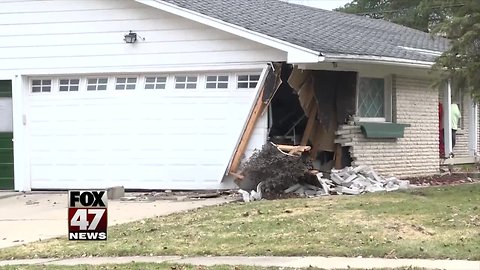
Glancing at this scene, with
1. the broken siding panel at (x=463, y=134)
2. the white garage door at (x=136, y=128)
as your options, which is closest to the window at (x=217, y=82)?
the white garage door at (x=136, y=128)

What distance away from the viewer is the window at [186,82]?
52.3 feet

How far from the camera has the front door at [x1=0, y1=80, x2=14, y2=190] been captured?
685 inches

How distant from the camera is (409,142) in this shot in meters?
17.7

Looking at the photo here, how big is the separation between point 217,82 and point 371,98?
12.0ft

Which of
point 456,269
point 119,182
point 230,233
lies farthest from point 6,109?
point 456,269

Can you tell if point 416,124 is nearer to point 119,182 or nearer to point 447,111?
point 447,111

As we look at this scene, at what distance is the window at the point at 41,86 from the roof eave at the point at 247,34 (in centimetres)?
308

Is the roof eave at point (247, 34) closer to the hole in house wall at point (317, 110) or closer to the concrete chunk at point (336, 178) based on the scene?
the hole in house wall at point (317, 110)

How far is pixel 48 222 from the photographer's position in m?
12.4

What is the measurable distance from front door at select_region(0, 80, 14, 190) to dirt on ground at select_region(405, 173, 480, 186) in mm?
9157

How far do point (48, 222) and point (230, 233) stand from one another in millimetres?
3904

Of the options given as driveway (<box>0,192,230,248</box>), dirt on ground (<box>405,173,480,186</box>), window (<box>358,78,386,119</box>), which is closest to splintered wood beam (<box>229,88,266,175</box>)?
driveway (<box>0,192,230,248</box>)

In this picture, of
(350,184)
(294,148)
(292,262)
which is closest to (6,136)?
(294,148)

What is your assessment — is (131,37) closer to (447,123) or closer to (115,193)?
(115,193)
